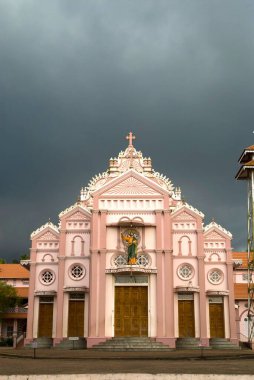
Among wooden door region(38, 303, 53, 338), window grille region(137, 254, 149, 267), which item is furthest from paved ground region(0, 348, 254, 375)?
wooden door region(38, 303, 53, 338)

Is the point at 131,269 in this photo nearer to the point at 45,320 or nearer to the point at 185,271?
the point at 185,271

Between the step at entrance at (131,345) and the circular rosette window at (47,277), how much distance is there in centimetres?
708

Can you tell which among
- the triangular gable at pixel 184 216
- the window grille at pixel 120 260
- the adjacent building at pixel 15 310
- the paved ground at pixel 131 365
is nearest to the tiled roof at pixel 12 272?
the adjacent building at pixel 15 310

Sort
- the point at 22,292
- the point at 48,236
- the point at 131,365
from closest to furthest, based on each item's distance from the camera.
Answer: the point at 131,365 < the point at 48,236 < the point at 22,292

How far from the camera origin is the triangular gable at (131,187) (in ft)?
123

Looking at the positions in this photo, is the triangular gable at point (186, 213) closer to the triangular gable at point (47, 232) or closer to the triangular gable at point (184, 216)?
the triangular gable at point (184, 216)

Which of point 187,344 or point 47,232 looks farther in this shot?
point 47,232

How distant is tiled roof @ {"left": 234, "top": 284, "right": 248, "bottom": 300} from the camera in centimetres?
4597

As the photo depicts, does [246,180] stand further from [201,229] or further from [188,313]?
[188,313]

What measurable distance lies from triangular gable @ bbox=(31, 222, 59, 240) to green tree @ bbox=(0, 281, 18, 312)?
46.1 feet

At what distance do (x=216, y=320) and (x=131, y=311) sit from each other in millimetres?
6595

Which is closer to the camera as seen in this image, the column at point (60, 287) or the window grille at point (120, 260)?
the column at point (60, 287)

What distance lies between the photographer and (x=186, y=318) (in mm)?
37000

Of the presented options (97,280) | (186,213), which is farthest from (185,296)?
(97,280)
